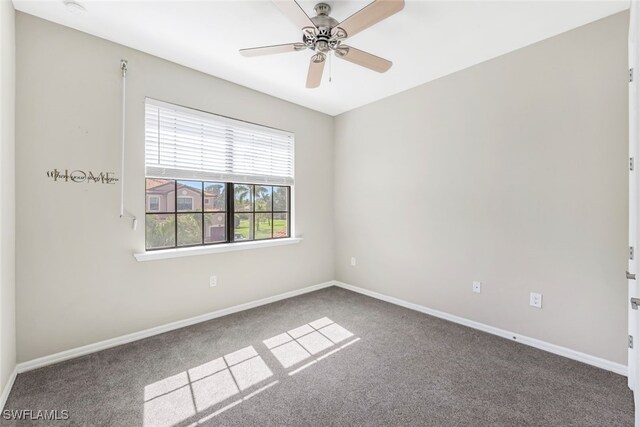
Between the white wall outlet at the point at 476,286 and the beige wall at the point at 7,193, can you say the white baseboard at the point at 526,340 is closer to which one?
the white wall outlet at the point at 476,286

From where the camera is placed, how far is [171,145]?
278cm

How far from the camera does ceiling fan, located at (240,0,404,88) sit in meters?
1.65

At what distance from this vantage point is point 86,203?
2.32 metres

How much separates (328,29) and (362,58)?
393mm

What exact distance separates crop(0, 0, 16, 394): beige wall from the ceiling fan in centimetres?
153

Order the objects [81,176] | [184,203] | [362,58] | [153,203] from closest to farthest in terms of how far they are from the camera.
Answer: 1. [362,58]
2. [81,176]
3. [153,203]
4. [184,203]

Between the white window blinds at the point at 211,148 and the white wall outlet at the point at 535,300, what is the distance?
9.45 feet

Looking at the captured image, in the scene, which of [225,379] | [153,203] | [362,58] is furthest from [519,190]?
[153,203]

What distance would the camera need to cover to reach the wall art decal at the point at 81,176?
220 centimetres

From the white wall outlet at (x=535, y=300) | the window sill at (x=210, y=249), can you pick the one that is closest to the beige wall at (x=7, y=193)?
the window sill at (x=210, y=249)

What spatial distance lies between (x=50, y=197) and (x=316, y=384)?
2.47 meters

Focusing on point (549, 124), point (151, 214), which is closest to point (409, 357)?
point (549, 124)

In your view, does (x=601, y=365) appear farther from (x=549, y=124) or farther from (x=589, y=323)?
(x=549, y=124)

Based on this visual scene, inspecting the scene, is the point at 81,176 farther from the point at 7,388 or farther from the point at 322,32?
the point at 322,32
